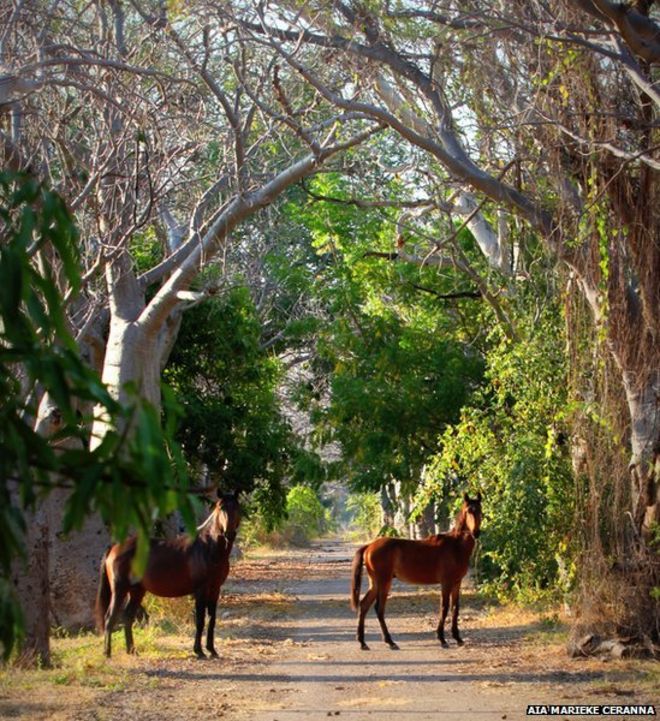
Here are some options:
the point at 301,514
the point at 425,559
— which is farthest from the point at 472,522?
the point at 301,514

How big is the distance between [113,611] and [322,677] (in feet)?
9.38

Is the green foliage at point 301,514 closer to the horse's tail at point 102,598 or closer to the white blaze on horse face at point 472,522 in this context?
the white blaze on horse face at point 472,522

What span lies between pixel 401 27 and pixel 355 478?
482 inches

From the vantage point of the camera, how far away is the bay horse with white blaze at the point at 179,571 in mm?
14484

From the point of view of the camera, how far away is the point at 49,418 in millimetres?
13477

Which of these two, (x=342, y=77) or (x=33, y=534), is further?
(x=342, y=77)

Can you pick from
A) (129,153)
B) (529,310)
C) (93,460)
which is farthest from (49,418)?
(93,460)

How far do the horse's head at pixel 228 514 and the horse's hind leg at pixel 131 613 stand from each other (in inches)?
51.7

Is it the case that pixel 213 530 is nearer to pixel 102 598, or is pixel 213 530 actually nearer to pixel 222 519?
pixel 222 519

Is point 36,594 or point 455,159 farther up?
point 455,159

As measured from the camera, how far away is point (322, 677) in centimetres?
1270

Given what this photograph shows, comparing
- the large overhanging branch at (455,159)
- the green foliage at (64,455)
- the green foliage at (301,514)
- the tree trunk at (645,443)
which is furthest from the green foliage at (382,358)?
the green foliage at (301,514)

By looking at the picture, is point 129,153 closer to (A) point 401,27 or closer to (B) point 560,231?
(A) point 401,27

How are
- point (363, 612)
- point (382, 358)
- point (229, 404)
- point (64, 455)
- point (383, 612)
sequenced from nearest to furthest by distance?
point (64, 455)
point (363, 612)
point (383, 612)
point (382, 358)
point (229, 404)
